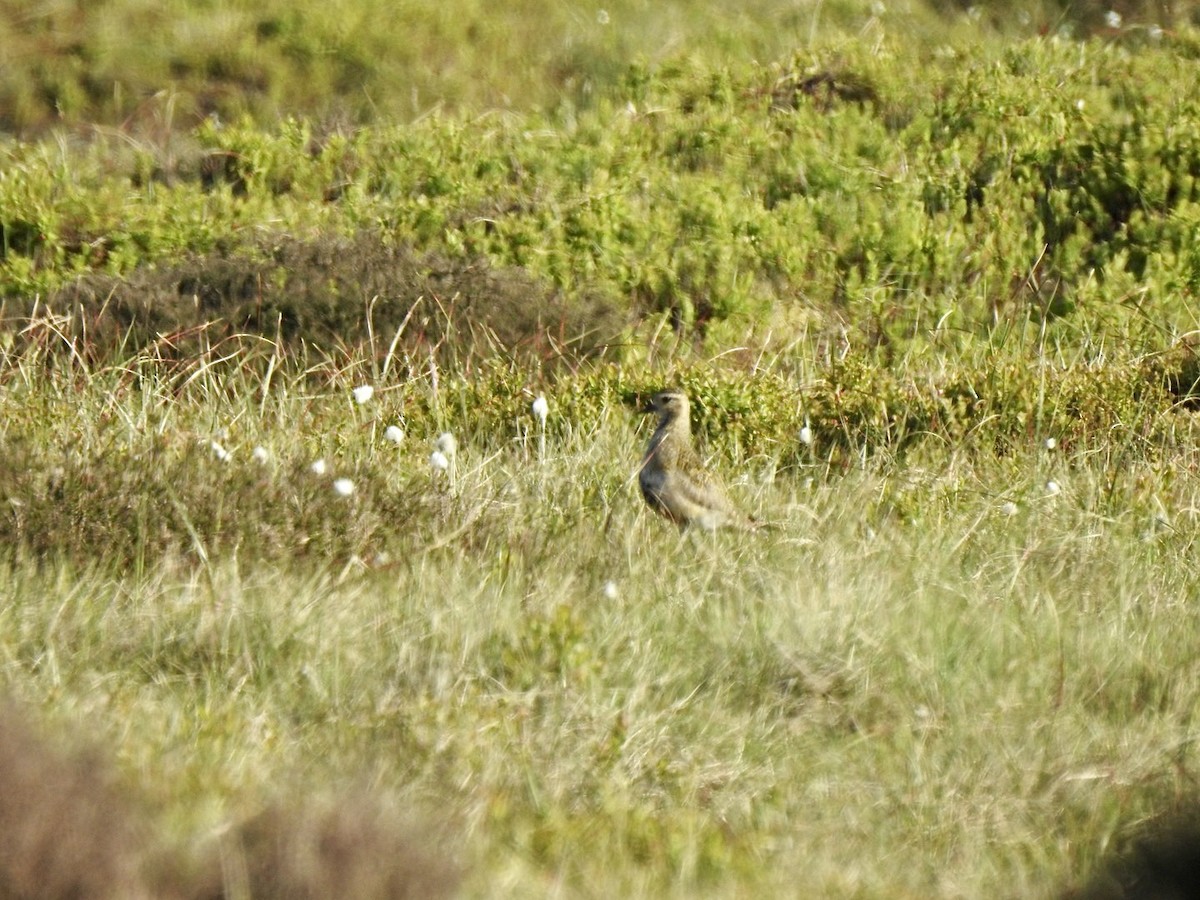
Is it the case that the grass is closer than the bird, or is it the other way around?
the grass

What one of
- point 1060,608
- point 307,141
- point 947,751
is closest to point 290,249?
point 307,141

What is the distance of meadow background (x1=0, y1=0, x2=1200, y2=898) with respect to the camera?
3.76 metres

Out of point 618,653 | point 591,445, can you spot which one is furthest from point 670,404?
point 618,653

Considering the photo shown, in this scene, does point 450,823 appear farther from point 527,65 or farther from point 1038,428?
point 527,65

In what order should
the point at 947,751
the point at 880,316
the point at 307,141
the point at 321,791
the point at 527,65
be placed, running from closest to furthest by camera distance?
the point at 321,791 → the point at 947,751 → the point at 880,316 → the point at 307,141 → the point at 527,65

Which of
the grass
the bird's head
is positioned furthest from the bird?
the grass

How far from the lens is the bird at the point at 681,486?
578 cm

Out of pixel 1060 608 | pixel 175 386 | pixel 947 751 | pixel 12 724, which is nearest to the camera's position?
pixel 12 724

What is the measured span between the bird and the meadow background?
0.13 metres

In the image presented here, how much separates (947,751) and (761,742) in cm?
47

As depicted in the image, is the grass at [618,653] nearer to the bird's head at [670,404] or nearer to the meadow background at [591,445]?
→ the meadow background at [591,445]

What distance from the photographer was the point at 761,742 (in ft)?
14.2

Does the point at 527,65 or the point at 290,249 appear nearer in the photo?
the point at 290,249

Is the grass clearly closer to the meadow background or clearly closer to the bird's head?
the meadow background
